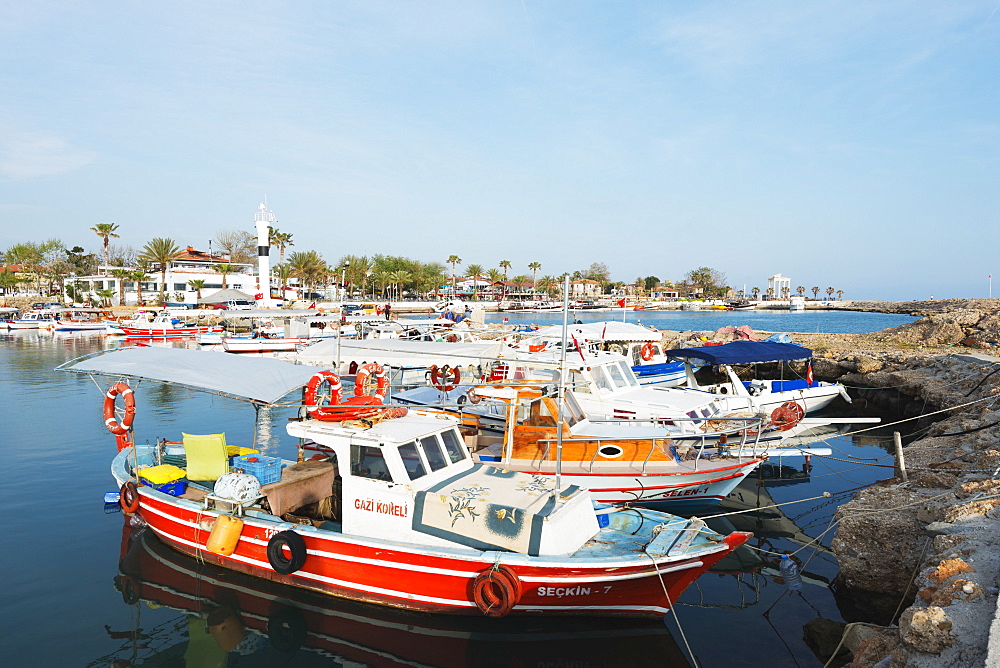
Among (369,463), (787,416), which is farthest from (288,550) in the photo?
(787,416)

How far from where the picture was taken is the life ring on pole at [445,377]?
21.2m

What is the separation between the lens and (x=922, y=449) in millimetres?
14797

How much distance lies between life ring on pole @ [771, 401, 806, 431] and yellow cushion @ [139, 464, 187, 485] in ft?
49.1

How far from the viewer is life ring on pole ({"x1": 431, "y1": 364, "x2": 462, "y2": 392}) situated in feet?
69.5

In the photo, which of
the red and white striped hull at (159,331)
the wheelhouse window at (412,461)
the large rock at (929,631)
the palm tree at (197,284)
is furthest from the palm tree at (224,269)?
the large rock at (929,631)

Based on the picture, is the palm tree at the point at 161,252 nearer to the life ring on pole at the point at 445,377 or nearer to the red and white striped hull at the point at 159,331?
the red and white striped hull at the point at 159,331

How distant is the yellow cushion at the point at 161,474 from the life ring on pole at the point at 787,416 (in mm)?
14971

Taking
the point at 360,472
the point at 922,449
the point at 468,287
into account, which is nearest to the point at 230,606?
the point at 360,472

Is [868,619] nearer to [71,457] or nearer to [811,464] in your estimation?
[811,464]

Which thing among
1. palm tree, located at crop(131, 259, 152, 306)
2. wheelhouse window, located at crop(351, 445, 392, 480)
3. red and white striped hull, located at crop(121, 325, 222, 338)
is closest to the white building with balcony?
palm tree, located at crop(131, 259, 152, 306)

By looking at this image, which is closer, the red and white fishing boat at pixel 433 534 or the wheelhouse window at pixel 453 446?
the red and white fishing boat at pixel 433 534

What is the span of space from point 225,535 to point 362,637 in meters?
3.18

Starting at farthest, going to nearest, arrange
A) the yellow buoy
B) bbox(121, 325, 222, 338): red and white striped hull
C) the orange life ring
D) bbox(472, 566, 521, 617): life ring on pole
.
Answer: bbox(121, 325, 222, 338): red and white striped hull
the orange life ring
the yellow buoy
bbox(472, 566, 521, 617): life ring on pole

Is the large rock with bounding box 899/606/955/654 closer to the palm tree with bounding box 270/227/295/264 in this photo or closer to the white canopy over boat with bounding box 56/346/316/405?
the white canopy over boat with bounding box 56/346/316/405
